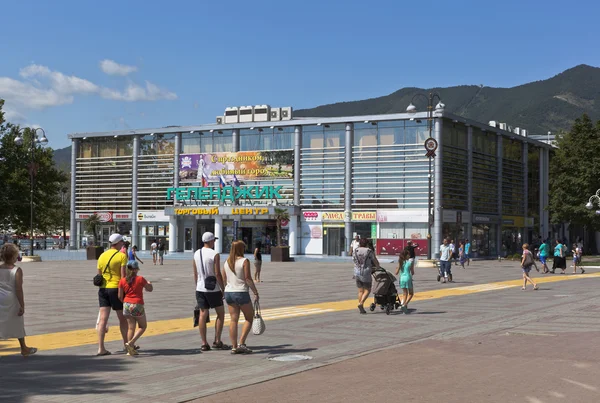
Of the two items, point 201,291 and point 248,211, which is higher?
point 248,211

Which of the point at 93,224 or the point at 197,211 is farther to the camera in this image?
the point at 93,224

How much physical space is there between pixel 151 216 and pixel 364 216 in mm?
23450

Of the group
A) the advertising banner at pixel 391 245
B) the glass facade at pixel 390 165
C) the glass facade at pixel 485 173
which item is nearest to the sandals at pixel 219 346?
the advertising banner at pixel 391 245

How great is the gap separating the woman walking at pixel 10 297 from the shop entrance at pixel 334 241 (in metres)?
59.1

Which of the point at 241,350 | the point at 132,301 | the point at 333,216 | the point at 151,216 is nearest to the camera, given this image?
the point at 132,301

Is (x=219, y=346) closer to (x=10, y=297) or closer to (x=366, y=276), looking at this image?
(x=10, y=297)

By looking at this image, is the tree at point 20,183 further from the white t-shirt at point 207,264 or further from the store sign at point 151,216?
the white t-shirt at point 207,264

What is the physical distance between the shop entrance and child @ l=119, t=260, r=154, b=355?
5874cm

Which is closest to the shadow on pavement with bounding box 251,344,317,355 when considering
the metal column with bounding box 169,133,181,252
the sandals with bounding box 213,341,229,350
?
the sandals with bounding box 213,341,229,350

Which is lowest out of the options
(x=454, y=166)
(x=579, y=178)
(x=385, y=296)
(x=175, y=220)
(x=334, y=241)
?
(x=385, y=296)

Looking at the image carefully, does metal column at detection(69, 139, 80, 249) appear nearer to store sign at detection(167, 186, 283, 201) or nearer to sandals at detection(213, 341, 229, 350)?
store sign at detection(167, 186, 283, 201)

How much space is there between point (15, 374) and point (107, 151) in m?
75.8

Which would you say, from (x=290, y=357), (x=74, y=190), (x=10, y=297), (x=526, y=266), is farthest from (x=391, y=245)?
(x=10, y=297)

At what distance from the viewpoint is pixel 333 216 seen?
2793 inches
